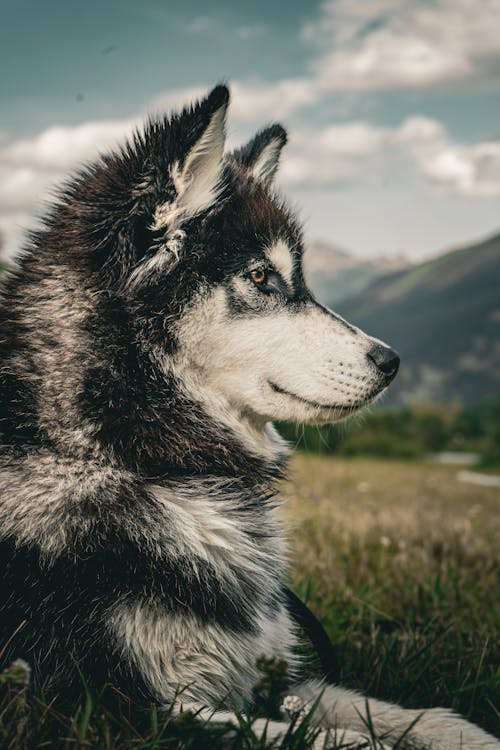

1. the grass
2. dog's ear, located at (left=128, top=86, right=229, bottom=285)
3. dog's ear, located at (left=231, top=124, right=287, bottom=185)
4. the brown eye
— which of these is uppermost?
dog's ear, located at (left=231, top=124, right=287, bottom=185)

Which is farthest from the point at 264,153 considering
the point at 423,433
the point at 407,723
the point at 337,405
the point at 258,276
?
the point at 423,433

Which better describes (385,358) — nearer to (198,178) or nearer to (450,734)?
(198,178)

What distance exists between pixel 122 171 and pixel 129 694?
1713mm

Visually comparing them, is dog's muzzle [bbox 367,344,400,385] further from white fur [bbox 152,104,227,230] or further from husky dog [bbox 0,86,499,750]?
white fur [bbox 152,104,227,230]

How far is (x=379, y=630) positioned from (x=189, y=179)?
2.08 meters

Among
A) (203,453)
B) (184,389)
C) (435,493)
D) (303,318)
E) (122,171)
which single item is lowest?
(435,493)

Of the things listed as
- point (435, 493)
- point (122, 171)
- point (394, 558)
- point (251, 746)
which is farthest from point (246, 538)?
point (435, 493)

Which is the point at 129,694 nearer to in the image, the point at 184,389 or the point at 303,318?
the point at 184,389

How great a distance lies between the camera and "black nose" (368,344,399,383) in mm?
2633

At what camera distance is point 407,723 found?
214 centimetres

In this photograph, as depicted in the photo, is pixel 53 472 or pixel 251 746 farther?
pixel 53 472

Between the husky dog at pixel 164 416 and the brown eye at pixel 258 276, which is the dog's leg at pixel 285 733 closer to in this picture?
the husky dog at pixel 164 416

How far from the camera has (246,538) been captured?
2.33 m

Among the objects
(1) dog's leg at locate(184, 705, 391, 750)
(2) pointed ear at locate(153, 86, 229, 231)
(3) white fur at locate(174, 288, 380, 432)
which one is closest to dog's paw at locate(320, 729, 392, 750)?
(1) dog's leg at locate(184, 705, 391, 750)
